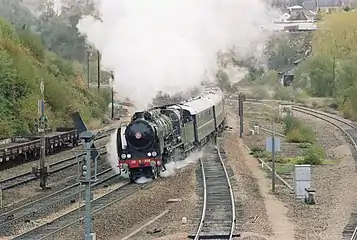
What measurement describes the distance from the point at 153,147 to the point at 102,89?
43.1 meters

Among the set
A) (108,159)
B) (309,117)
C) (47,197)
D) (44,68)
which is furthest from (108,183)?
(309,117)

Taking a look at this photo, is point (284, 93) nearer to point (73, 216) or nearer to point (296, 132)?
point (296, 132)

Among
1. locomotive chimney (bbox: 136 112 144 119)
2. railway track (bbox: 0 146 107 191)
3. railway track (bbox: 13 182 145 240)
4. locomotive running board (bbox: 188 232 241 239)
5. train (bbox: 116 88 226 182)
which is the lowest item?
railway track (bbox: 0 146 107 191)

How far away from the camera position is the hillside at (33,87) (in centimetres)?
4419

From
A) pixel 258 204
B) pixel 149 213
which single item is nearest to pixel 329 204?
pixel 258 204

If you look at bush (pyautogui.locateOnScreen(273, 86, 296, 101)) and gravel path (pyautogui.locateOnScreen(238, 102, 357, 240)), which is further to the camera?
bush (pyautogui.locateOnScreen(273, 86, 296, 101))

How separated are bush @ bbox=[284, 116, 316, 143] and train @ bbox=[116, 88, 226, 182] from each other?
47.1 ft

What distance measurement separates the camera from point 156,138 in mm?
27734

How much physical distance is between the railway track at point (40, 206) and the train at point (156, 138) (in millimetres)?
1462

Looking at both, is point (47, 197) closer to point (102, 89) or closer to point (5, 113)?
point (5, 113)

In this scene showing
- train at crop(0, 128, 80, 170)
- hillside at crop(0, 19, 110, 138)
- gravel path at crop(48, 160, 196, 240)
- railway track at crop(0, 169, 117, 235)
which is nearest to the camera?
gravel path at crop(48, 160, 196, 240)

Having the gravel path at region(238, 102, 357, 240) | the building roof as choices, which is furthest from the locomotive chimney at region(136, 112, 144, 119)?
the building roof

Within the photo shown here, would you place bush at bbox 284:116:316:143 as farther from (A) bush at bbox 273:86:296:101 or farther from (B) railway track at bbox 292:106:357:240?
(A) bush at bbox 273:86:296:101

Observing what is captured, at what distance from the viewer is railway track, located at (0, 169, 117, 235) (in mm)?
20803
